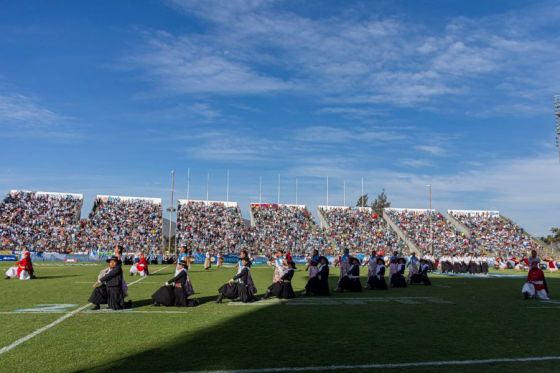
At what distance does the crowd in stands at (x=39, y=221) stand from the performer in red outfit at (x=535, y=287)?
Result: 43.8 metres

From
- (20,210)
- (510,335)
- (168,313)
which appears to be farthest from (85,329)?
(20,210)

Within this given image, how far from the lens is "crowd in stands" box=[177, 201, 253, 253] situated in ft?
178

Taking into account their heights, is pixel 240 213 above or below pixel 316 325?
above

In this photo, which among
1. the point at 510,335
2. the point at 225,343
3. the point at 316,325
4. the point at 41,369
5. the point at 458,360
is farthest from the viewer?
the point at 316,325

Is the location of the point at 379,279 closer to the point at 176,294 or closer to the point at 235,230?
the point at 176,294

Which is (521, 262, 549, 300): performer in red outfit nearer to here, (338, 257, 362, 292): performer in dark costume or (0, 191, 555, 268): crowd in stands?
(338, 257, 362, 292): performer in dark costume

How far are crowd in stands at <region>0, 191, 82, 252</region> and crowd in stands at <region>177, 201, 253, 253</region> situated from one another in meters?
12.3

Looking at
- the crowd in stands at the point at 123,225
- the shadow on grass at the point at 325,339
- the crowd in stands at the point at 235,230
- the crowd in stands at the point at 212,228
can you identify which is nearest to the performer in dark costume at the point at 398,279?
the shadow on grass at the point at 325,339

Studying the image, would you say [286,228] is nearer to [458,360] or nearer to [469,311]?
[469,311]

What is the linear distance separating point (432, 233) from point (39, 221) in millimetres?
48385

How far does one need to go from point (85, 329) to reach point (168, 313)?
278 cm

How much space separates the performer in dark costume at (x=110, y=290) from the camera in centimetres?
1256

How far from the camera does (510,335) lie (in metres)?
9.27

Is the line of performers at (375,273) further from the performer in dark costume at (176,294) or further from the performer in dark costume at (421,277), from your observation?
the performer in dark costume at (176,294)
